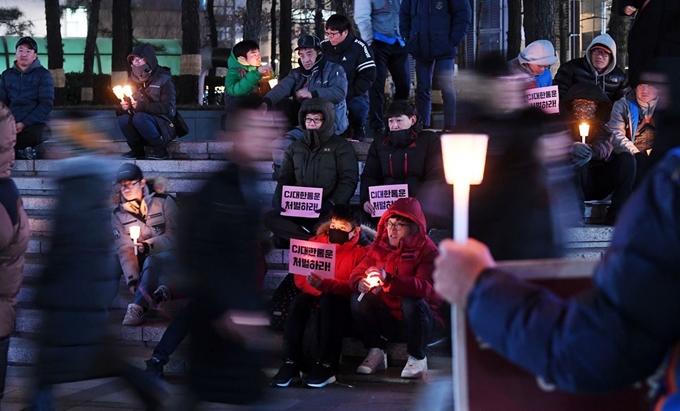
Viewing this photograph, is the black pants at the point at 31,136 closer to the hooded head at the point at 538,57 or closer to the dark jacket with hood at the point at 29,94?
the dark jacket with hood at the point at 29,94

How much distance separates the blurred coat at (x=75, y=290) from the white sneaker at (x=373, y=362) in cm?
305

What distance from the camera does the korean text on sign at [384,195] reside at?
954cm

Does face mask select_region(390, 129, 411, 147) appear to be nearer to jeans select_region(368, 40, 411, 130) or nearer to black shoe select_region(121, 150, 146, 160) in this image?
jeans select_region(368, 40, 411, 130)

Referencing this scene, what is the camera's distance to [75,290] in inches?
225

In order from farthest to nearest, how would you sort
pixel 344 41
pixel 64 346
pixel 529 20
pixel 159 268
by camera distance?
Answer: pixel 529 20 → pixel 344 41 → pixel 159 268 → pixel 64 346

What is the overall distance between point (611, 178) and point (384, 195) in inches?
92.5

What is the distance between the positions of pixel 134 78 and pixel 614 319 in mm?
11211

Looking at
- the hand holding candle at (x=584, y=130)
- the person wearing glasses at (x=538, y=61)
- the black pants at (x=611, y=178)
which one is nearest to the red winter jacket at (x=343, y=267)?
the black pants at (x=611, y=178)

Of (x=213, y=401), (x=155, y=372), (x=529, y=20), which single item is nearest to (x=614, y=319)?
(x=213, y=401)

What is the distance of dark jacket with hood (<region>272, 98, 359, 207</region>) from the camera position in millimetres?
10070

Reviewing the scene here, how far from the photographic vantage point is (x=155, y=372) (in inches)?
328

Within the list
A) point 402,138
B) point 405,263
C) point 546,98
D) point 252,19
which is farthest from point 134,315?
point 252,19

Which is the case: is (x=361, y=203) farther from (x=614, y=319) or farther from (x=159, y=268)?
(x=614, y=319)

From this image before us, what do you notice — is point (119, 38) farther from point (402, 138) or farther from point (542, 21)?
point (402, 138)
